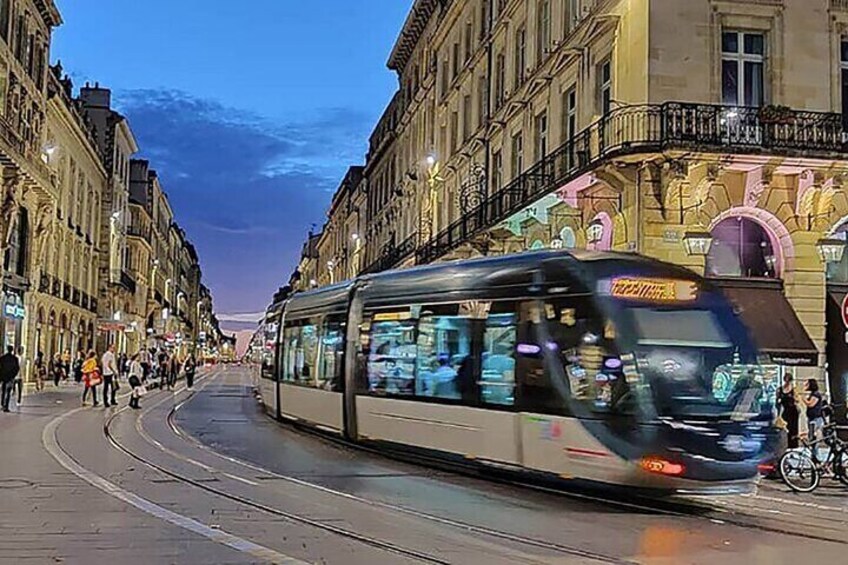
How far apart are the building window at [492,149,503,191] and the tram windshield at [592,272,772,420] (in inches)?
858

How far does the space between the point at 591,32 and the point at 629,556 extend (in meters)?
18.7

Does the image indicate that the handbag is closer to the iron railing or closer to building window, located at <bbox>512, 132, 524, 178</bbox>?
building window, located at <bbox>512, 132, 524, 178</bbox>

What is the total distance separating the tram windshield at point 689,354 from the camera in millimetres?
12633

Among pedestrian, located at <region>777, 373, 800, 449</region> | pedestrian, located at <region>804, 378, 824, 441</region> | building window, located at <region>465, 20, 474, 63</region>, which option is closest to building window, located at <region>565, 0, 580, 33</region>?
building window, located at <region>465, 20, 474, 63</region>

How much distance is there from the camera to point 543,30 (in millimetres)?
31141

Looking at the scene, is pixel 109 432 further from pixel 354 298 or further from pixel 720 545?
pixel 720 545

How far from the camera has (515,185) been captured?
100 feet

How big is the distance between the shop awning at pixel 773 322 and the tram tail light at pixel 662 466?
9.42 meters

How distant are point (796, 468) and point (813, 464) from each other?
0.36m

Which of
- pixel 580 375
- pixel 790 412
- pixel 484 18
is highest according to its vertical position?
pixel 484 18

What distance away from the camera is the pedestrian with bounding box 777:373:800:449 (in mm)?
18406

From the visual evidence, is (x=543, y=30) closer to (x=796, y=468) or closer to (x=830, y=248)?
(x=830, y=248)

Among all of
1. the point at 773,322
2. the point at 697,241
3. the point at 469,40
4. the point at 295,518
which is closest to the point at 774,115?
the point at 697,241

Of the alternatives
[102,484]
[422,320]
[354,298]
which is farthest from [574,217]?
[102,484]
